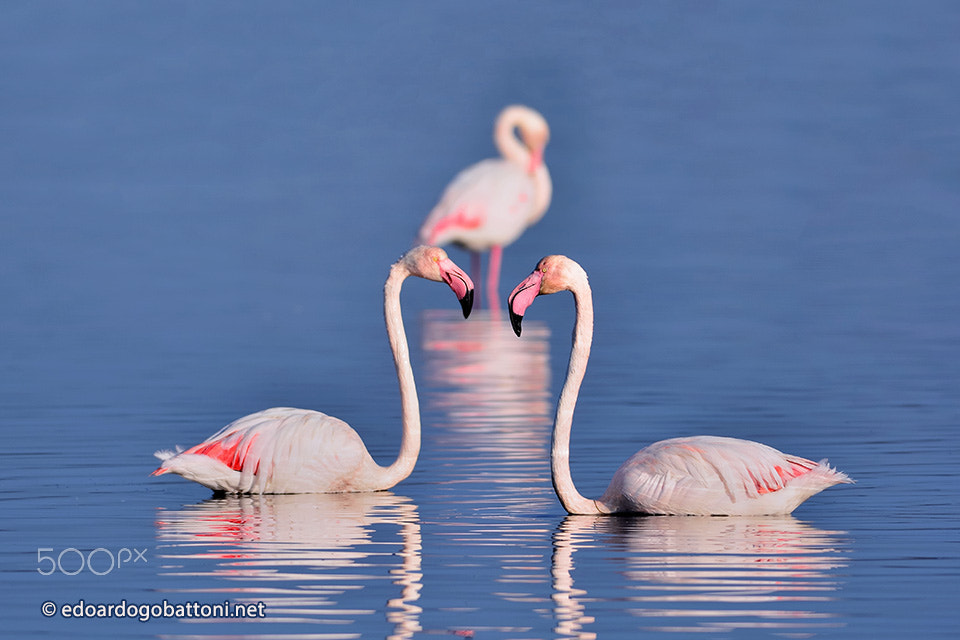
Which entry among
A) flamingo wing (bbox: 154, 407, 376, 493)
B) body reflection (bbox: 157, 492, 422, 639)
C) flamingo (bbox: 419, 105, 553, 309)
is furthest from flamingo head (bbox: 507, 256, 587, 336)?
flamingo (bbox: 419, 105, 553, 309)

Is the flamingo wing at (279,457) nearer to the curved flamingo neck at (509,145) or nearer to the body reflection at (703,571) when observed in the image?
the body reflection at (703,571)

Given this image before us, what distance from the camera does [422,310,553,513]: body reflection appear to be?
10.3m

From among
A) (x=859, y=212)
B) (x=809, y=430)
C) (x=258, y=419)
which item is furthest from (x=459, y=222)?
(x=859, y=212)

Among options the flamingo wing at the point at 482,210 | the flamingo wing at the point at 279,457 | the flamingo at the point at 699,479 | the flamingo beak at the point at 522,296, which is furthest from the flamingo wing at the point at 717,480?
the flamingo wing at the point at 482,210

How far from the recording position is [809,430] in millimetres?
12141

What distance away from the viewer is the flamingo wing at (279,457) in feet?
33.0

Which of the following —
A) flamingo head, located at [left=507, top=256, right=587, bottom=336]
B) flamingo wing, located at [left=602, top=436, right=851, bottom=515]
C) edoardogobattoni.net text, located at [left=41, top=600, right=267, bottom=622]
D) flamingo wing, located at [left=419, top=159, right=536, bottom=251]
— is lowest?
edoardogobattoni.net text, located at [left=41, top=600, right=267, bottom=622]

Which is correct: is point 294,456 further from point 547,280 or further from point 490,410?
point 490,410

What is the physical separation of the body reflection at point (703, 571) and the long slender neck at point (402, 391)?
1384 millimetres

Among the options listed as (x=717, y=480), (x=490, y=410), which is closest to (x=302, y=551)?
(x=717, y=480)

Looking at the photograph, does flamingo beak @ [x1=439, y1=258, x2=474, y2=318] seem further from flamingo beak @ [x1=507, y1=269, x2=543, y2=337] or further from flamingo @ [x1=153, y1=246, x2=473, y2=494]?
flamingo beak @ [x1=507, y1=269, x2=543, y2=337]

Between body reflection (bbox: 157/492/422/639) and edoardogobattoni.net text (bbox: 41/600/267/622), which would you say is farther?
body reflection (bbox: 157/492/422/639)

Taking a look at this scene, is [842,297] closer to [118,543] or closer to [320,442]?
[320,442]

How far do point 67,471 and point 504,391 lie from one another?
463 centimetres
